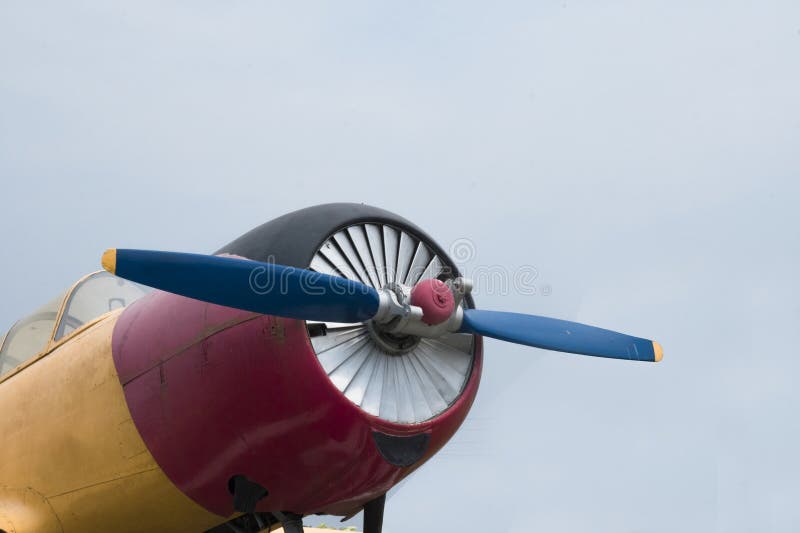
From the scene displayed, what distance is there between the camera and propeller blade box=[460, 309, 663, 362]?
7.26 m

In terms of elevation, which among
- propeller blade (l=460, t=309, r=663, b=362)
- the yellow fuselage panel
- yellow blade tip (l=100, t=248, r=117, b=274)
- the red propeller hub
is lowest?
the yellow fuselage panel

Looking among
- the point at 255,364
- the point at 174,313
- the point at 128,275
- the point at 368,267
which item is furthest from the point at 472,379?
the point at 128,275

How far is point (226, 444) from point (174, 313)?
38.2 inches

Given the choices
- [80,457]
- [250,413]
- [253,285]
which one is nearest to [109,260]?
[253,285]

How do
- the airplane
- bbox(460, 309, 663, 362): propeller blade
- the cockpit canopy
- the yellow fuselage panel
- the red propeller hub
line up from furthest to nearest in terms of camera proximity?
the cockpit canopy < the yellow fuselage panel < bbox(460, 309, 663, 362): propeller blade < the red propeller hub < the airplane

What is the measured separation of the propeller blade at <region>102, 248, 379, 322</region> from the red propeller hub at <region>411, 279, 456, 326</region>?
0.53 meters

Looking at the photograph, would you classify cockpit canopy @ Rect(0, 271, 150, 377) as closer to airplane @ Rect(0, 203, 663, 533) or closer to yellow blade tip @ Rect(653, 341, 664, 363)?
airplane @ Rect(0, 203, 663, 533)

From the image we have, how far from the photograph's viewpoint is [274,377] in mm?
6387

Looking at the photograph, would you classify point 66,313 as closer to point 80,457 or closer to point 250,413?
point 80,457

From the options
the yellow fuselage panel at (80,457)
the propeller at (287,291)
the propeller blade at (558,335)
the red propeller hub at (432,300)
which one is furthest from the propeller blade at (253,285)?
the yellow fuselage panel at (80,457)

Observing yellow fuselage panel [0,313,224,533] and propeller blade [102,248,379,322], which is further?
yellow fuselage panel [0,313,224,533]

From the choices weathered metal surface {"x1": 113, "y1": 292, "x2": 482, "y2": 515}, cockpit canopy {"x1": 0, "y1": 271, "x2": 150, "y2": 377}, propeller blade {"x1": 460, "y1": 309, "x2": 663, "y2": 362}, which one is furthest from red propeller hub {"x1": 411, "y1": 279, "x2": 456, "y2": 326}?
cockpit canopy {"x1": 0, "y1": 271, "x2": 150, "y2": 377}

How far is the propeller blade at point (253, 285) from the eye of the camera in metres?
6.07

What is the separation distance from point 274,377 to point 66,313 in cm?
325
